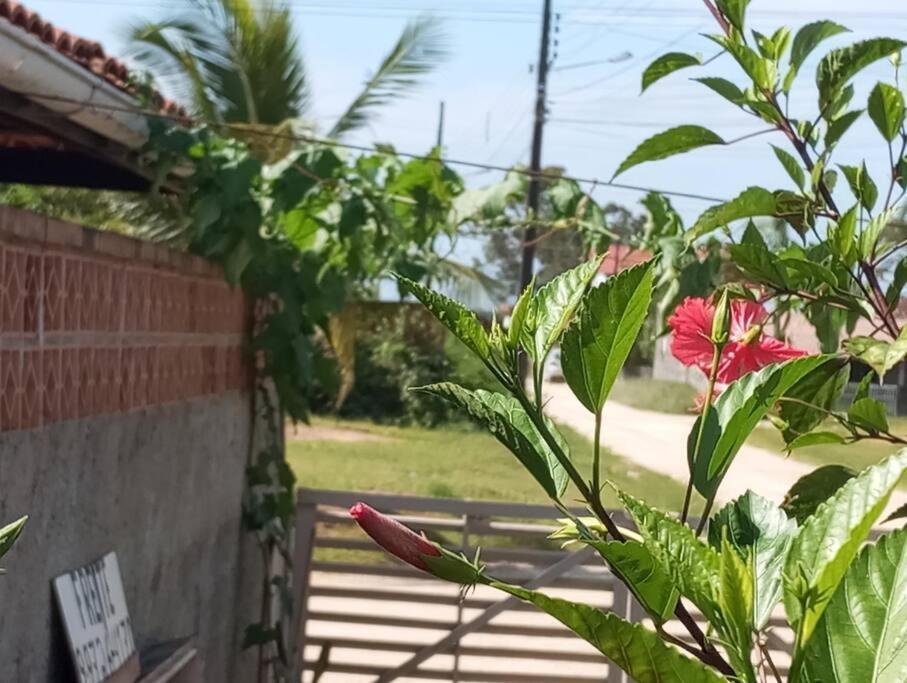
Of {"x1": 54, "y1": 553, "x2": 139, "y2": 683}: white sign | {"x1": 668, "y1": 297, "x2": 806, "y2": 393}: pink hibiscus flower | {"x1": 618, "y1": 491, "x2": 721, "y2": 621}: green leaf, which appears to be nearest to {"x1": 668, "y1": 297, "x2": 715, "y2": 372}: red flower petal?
{"x1": 668, "y1": 297, "x2": 806, "y2": 393}: pink hibiscus flower

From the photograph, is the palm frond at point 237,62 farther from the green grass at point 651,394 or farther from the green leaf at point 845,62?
the green grass at point 651,394

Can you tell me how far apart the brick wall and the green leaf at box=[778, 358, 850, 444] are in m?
1.43

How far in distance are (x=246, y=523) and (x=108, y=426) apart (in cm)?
155

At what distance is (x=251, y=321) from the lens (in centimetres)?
423

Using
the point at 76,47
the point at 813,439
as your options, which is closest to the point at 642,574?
the point at 813,439

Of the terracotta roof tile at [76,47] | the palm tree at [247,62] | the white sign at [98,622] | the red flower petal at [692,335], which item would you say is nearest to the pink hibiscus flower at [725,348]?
the red flower petal at [692,335]

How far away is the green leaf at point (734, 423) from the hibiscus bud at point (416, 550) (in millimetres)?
134

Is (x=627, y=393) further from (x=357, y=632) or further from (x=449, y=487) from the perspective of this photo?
(x=357, y=632)

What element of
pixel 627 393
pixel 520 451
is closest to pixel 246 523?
A: pixel 520 451

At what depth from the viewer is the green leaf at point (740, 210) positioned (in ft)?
3.51

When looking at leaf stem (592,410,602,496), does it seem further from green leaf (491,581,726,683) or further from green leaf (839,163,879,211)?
green leaf (839,163,879,211)

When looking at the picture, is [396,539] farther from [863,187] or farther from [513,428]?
[863,187]

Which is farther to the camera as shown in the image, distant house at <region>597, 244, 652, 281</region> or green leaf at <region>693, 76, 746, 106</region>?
green leaf at <region>693, 76, 746, 106</region>

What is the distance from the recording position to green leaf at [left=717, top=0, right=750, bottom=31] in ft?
3.37
